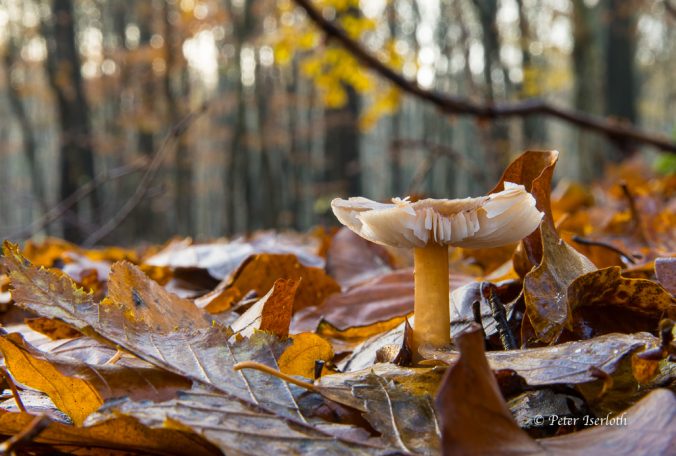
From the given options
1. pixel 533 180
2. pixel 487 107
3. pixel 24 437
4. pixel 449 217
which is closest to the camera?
pixel 24 437

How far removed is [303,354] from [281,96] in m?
24.3

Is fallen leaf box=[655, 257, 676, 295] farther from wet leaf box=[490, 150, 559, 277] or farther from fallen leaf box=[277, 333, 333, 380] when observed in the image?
fallen leaf box=[277, 333, 333, 380]

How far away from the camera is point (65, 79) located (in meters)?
12.4

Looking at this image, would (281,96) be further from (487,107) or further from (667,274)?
(667,274)

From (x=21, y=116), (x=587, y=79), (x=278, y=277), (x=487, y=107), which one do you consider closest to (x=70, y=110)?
(x=587, y=79)

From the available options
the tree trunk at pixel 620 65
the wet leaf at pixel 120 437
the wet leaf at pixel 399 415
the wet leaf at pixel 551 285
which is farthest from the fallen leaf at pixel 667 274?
the tree trunk at pixel 620 65

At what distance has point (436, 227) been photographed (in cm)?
81

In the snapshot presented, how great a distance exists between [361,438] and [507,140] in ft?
42.8

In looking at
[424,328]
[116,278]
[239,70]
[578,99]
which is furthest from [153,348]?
[239,70]

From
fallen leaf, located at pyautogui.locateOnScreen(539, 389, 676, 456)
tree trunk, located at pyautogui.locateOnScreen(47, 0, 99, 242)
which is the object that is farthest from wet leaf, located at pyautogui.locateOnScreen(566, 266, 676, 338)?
tree trunk, located at pyautogui.locateOnScreen(47, 0, 99, 242)

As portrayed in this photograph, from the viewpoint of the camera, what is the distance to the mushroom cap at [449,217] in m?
0.77

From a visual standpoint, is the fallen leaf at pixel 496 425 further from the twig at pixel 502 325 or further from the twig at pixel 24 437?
the twig at pixel 24 437

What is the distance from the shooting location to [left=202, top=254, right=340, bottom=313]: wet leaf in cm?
144

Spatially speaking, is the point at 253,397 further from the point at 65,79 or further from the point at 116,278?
the point at 65,79
